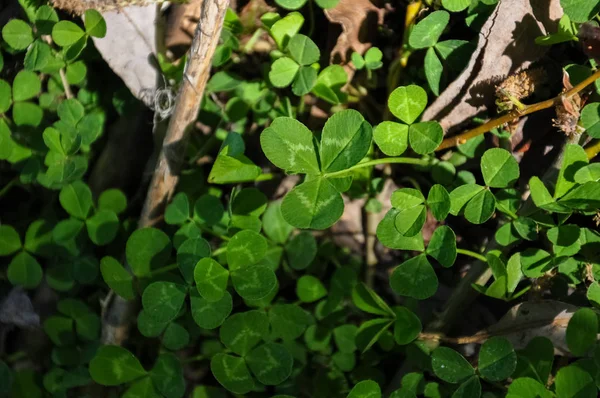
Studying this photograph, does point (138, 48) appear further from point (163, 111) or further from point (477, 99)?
point (477, 99)

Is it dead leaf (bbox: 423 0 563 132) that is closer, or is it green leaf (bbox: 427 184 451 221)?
green leaf (bbox: 427 184 451 221)

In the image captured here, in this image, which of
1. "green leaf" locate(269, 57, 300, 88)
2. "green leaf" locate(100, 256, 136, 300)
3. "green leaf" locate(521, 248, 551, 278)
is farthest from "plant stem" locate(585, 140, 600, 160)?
"green leaf" locate(100, 256, 136, 300)

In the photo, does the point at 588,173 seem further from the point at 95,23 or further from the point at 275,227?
the point at 95,23

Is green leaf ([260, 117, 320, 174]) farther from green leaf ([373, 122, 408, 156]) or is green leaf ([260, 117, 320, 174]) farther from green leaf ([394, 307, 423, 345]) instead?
green leaf ([394, 307, 423, 345])

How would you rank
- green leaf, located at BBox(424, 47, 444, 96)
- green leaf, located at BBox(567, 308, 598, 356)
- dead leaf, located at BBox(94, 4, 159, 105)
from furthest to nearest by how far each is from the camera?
1. dead leaf, located at BBox(94, 4, 159, 105)
2. green leaf, located at BBox(424, 47, 444, 96)
3. green leaf, located at BBox(567, 308, 598, 356)

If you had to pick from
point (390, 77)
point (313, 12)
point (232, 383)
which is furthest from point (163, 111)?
point (232, 383)

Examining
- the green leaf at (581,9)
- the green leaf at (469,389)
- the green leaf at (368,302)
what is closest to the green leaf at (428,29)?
the green leaf at (581,9)
